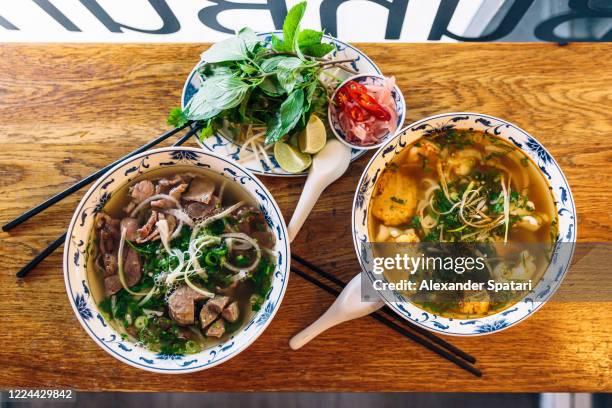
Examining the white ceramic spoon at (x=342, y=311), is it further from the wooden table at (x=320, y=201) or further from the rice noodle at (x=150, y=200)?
the rice noodle at (x=150, y=200)

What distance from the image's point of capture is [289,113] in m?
1.35

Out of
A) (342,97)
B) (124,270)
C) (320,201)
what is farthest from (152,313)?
(342,97)

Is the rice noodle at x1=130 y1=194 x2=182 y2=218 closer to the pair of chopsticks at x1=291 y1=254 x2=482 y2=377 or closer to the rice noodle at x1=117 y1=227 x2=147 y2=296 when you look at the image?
the rice noodle at x1=117 y1=227 x2=147 y2=296

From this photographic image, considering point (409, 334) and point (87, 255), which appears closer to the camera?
point (87, 255)

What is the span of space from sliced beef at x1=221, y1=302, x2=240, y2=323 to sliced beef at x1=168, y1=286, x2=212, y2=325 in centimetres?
8

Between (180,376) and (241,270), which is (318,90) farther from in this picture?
(180,376)

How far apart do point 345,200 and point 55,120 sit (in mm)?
921

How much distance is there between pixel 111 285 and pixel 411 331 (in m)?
0.84

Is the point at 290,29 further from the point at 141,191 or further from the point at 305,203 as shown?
the point at 141,191

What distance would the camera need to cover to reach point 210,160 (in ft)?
4.26

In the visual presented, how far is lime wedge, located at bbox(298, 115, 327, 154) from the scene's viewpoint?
4.69ft

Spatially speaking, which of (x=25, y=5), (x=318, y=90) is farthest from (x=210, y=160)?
(x=25, y=5)

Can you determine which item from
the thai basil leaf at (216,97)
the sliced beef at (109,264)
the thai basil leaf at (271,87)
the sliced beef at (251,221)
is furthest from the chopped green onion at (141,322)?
the thai basil leaf at (271,87)

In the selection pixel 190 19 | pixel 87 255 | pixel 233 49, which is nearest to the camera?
pixel 87 255
